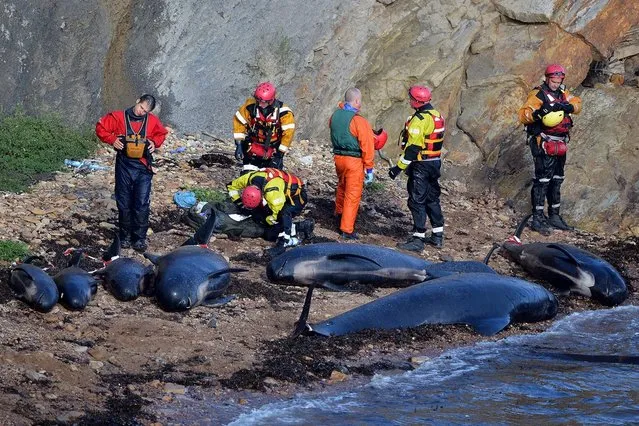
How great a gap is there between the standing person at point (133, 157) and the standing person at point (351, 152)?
8.88 feet

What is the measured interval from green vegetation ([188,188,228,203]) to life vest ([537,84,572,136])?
14.8ft

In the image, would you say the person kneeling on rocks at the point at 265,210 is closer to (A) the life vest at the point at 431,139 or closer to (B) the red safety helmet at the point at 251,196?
(B) the red safety helmet at the point at 251,196

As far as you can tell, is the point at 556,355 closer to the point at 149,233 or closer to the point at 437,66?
the point at 149,233

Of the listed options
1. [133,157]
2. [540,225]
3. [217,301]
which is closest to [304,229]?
[133,157]

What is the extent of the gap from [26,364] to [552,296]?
19.4 ft

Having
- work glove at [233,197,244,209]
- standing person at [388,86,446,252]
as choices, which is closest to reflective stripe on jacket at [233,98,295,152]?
work glove at [233,197,244,209]

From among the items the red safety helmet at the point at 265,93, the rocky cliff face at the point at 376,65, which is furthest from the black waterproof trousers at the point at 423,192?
the rocky cliff face at the point at 376,65

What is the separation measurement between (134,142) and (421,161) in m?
3.81

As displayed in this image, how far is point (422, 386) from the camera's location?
9383 mm

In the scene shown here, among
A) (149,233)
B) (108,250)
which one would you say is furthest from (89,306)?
(149,233)

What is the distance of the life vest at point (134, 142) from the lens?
1154cm

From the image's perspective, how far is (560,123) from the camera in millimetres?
14703

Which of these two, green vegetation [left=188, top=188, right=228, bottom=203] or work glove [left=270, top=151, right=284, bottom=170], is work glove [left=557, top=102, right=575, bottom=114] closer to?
work glove [left=270, top=151, right=284, bottom=170]

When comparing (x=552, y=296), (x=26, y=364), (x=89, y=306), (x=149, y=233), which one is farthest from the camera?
(x=149, y=233)
